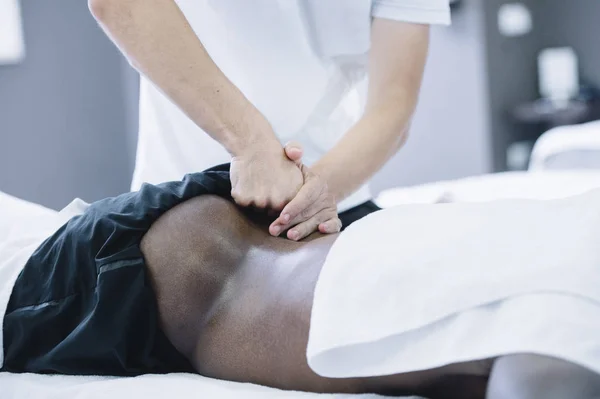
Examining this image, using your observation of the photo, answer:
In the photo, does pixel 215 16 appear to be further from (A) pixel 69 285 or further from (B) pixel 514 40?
(B) pixel 514 40

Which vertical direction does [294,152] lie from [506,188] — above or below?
above

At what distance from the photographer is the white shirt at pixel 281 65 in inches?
55.7

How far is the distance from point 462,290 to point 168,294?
15.5 inches

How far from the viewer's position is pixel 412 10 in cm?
151

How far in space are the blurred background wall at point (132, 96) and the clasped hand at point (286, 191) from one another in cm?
306

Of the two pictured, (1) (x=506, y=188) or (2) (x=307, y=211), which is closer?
(2) (x=307, y=211)

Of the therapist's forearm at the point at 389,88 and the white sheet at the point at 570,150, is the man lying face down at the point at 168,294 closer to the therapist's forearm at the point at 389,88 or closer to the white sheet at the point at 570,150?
the therapist's forearm at the point at 389,88

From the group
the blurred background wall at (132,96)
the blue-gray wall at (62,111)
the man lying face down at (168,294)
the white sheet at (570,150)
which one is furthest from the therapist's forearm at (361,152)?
the blue-gray wall at (62,111)

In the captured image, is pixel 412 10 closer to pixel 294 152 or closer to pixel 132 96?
pixel 294 152

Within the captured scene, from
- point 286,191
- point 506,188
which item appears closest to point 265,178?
point 286,191

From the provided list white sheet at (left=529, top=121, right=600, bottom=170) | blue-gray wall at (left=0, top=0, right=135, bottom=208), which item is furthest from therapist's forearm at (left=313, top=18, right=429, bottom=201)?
blue-gray wall at (left=0, top=0, right=135, bottom=208)

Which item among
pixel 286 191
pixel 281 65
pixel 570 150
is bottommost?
pixel 570 150

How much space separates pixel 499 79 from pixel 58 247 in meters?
3.46

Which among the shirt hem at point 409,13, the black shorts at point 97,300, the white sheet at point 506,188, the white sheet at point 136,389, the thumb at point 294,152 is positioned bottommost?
the white sheet at point 506,188
